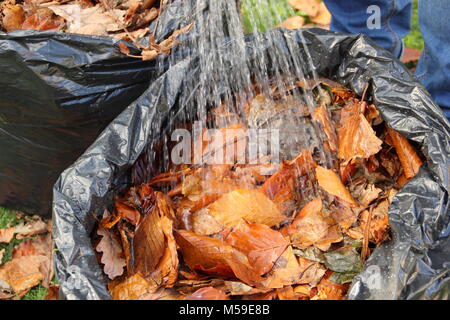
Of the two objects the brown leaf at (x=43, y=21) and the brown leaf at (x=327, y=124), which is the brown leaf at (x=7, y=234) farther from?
the brown leaf at (x=327, y=124)

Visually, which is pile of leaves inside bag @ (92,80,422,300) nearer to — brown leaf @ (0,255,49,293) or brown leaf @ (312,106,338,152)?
brown leaf @ (312,106,338,152)

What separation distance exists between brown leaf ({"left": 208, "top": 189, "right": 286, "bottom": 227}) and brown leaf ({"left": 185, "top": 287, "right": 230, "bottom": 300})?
0.21 m

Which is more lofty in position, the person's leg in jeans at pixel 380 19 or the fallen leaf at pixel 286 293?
the person's leg in jeans at pixel 380 19

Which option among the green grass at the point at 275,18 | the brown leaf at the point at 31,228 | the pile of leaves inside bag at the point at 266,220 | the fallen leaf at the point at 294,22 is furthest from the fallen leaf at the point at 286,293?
the fallen leaf at the point at 294,22

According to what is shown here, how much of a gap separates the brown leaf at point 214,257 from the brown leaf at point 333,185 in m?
0.30

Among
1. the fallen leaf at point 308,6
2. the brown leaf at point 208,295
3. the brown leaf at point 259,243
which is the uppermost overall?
the fallen leaf at point 308,6

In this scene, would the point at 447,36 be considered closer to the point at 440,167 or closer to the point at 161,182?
the point at 440,167

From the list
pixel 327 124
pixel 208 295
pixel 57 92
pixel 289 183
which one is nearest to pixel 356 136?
pixel 327 124

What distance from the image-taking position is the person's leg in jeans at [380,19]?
2.12 meters

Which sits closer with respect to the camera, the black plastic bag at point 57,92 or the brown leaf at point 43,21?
the black plastic bag at point 57,92

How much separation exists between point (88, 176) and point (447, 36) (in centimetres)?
133

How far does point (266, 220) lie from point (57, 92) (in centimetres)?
75

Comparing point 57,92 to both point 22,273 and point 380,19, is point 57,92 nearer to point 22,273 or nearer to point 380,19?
point 22,273

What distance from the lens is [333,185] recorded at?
1404mm
